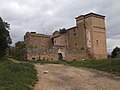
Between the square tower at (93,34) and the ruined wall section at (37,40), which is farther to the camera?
the ruined wall section at (37,40)

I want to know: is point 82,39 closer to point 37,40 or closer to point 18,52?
point 37,40

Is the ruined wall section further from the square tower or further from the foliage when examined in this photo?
the square tower

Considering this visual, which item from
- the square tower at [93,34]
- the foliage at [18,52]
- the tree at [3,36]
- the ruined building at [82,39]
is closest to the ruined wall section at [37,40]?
the ruined building at [82,39]

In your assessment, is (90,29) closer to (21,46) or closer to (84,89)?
(21,46)

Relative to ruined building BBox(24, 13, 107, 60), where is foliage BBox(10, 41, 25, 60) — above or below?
below

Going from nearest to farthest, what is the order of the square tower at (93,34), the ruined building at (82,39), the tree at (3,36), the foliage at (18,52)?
the tree at (3,36)
the foliage at (18,52)
the ruined building at (82,39)
the square tower at (93,34)

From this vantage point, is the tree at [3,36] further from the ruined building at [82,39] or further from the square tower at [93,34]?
the square tower at [93,34]

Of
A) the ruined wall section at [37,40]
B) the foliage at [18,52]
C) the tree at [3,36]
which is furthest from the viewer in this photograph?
the ruined wall section at [37,40]

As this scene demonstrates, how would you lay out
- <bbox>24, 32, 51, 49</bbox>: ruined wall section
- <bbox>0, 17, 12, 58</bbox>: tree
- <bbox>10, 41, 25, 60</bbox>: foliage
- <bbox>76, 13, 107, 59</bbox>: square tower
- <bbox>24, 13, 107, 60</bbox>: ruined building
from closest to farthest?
<bbox>0, 17, 12, 58</bbox>: tree, <bbox>10, 41, 25, 60</bbox>: foliage, <bbox>24, 13, 107, 60</bbox>: ruined building, <bbox>76, 13, 107, 59</bbox>: square tower, <bbox>24, 32, 51, 49</bbox>: ruined wall section

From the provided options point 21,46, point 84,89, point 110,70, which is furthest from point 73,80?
point 21,46

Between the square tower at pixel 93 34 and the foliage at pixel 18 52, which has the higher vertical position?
the square tower at pixel 93 34

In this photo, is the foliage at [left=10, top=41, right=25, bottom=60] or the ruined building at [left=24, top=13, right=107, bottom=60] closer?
the foliage at [left=10, top=41, right=25, bottom=60]

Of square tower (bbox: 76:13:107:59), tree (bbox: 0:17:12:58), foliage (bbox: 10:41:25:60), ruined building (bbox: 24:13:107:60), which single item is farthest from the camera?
square tower (bbox: 76:13:107:59)

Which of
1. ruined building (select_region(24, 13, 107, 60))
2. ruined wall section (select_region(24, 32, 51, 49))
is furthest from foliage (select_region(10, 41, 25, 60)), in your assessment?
ruined wall section (select_region(24, 32, 51, 49))
